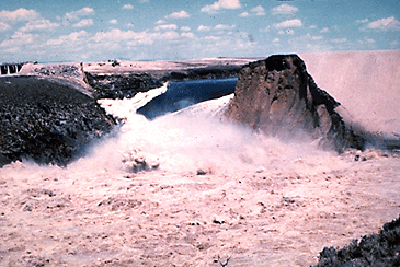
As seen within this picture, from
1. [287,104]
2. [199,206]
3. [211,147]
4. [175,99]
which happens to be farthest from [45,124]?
[175,99]

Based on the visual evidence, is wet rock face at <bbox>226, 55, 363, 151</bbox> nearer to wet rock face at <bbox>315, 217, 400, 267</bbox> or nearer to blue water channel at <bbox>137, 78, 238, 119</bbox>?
wet rock face at <bbox>315, 217, 400, 267</bbox>

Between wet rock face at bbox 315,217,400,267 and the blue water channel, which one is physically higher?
the blue water channel

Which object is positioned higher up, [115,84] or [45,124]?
[115,84]

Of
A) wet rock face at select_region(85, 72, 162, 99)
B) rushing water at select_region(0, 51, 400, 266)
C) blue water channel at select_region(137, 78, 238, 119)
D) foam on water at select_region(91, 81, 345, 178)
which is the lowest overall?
rushing water at select_region(0, 51, 400, 266)

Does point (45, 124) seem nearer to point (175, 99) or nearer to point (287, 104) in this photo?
point (287, 104)

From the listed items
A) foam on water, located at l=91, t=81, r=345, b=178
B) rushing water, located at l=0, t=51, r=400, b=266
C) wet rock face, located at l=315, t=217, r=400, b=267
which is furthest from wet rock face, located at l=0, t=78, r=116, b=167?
wet rock face, located at l=315, t=217, r=400, b=267

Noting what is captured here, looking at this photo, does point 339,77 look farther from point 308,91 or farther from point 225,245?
point 225,245

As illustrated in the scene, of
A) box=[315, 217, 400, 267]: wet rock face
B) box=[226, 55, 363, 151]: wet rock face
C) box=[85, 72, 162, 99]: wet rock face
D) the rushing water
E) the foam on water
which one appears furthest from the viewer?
box=[85, 72, 162, 99]: wet rock face

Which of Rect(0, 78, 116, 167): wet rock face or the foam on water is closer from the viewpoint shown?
the foam on water
